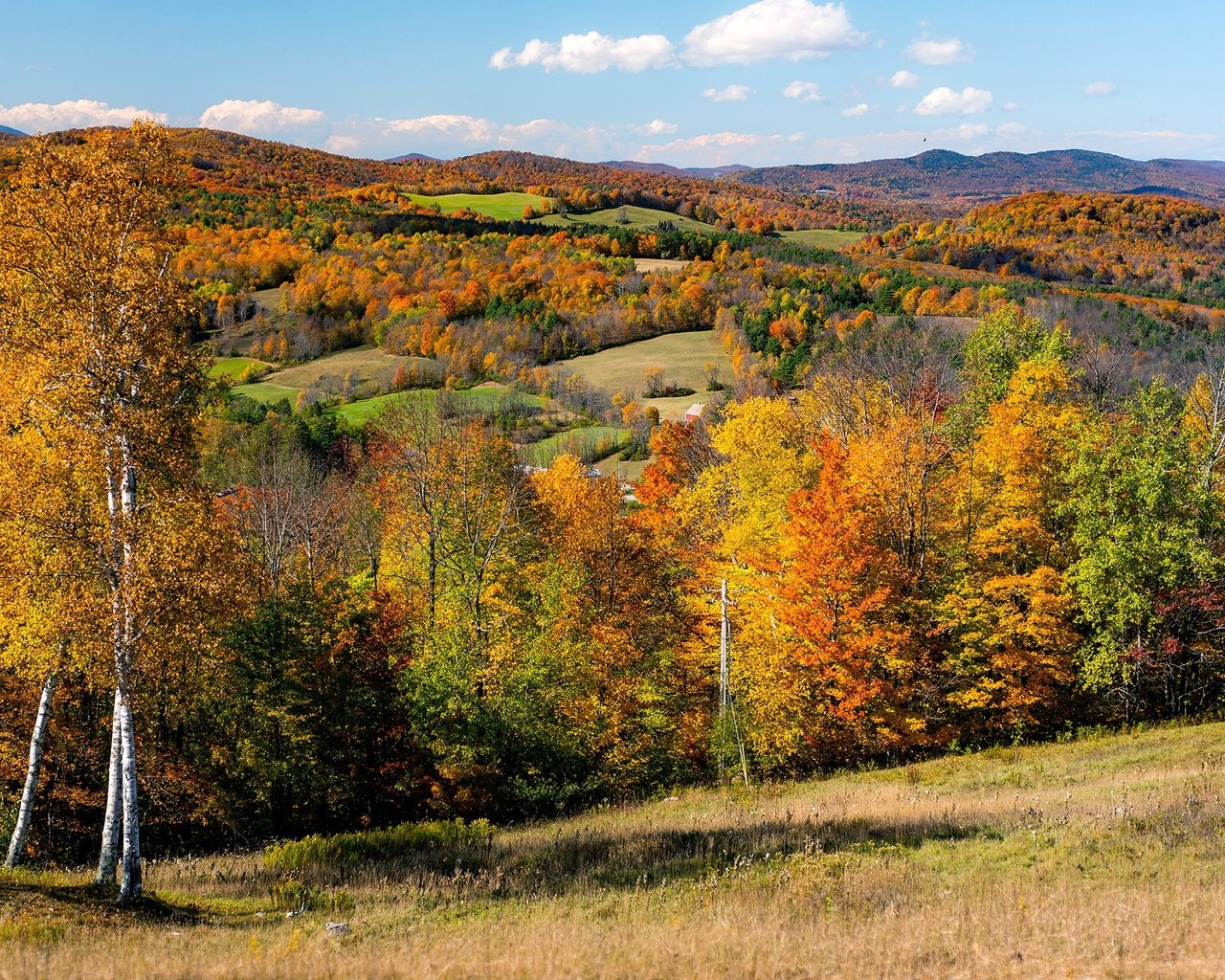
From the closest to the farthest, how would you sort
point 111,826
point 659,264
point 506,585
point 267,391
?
1. point 111,826
2. point 506,585
3. point 267,391
4. point 659,264

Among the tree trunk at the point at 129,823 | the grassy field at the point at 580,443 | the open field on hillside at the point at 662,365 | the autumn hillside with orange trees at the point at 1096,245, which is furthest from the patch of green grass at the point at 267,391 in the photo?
the autumn hillside with orange trees at the point at 1096,245

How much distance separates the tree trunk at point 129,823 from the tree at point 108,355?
0.8 inches

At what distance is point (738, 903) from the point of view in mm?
12734

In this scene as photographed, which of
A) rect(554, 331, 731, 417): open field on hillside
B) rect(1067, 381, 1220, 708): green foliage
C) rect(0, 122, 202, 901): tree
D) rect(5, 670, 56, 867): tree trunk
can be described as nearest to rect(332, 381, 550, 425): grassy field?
rect(554, 331, 731, 417): open field on hillside

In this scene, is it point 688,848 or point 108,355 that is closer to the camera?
point 108,355

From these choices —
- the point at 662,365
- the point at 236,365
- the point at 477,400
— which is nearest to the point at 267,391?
the point at 236,365

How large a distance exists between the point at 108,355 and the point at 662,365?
110 meters

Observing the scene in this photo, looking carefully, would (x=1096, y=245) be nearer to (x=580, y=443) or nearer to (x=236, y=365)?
(x=580, y=443)

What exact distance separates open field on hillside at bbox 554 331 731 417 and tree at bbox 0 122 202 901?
90.4m

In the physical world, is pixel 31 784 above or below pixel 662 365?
below

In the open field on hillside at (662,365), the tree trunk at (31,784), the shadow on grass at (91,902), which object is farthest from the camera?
the open field on hillside at (662,365)

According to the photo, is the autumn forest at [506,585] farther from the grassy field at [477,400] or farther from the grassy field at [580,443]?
the grassy field at [477,400]

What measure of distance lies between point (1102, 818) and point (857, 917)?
7.03 meters

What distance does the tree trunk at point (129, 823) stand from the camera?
1318cm
